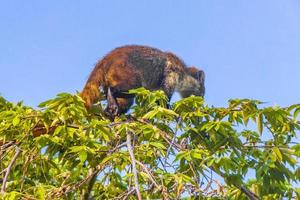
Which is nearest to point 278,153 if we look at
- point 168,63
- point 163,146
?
point 163,146

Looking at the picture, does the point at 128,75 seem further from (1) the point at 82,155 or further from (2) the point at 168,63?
(1) the point at 82,155

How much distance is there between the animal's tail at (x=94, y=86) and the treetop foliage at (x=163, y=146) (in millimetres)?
1869

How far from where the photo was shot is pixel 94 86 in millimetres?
7320

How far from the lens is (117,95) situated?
7.42 metres

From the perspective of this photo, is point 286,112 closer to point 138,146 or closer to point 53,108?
point 138,146

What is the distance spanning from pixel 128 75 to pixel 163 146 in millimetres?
3173

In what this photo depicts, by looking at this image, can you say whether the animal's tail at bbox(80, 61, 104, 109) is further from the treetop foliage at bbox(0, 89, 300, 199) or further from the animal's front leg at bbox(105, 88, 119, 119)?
the treetop foliage at bbox(0, 89, 300, 199)

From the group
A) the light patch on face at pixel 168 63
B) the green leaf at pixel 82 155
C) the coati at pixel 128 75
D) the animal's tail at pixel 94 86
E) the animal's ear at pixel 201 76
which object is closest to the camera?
the green leaf at pixel 82 155

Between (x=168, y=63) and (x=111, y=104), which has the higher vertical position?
(x=168, y=63)

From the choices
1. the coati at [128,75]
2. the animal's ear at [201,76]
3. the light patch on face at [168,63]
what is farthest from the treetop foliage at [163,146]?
the animal's ear at [201,76]

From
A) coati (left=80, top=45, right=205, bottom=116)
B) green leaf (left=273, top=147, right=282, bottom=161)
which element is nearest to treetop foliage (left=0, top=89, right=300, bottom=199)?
green leaf (left=273, top=147, right=282, bottom=161)

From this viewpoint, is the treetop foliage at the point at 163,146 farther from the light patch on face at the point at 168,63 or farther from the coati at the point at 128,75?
the light patch on face at the point at 168,63

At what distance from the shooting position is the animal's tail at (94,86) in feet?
23.2

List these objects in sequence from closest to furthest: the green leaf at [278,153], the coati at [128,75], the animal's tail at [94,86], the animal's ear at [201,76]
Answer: the green leaf at [278,153] → the animal's tail at [94,86] → the coati at [128,75] → the animal's ear at [201,76]
